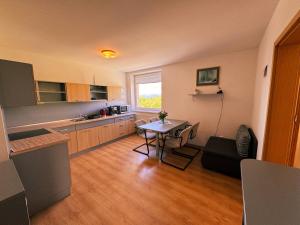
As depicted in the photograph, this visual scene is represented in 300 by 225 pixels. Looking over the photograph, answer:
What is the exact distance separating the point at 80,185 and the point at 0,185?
4.69ft

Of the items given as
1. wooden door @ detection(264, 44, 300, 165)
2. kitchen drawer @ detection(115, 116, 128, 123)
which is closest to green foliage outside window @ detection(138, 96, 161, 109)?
kitchen drawer @ detection(115, 116, 128, 123)

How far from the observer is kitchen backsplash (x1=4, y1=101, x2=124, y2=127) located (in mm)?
2633

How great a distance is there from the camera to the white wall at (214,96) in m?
2.78

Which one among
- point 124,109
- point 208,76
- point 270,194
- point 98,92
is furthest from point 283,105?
point 98,92

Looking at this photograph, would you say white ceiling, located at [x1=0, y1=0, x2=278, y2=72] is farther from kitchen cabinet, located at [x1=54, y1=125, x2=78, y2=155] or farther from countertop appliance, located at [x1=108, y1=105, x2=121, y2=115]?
countertop appliance, located at [x1=108, y1=105, x2=121, y2=115]

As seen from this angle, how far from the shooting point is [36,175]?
157 cm

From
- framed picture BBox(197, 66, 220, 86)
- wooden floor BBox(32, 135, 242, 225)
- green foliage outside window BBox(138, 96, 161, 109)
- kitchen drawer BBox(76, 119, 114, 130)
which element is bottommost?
wooden floor BBox(32, 135, 242, 225)

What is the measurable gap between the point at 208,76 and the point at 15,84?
354 centimetres

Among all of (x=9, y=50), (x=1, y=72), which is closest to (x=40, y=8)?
(x=1, y=72)

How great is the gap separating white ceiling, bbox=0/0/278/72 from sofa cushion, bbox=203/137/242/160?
1.94 m

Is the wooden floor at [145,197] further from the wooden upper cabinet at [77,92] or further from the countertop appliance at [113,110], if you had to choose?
the countertop appliance at [113,110]

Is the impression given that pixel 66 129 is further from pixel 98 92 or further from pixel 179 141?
pixel 179 141

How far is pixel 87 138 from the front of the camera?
3.30 m

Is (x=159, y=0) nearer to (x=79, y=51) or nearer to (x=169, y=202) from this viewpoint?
(x=79, y=51)
